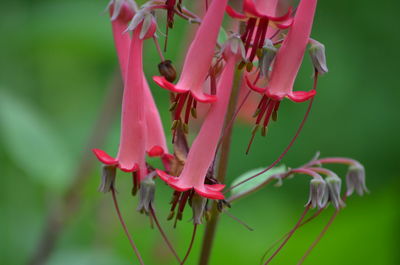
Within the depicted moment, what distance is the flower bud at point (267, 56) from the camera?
44.8 inches

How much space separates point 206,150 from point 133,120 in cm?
16

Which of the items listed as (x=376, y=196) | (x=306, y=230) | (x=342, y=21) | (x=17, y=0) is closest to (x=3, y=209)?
(x=17, y=0)

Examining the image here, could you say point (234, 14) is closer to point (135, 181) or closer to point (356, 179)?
point (135, 181)

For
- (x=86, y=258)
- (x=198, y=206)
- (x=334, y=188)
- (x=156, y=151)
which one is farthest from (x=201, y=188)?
(x=86, y=258)

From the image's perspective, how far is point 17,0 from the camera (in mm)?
3275

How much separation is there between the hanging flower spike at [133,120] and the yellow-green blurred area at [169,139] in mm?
1083

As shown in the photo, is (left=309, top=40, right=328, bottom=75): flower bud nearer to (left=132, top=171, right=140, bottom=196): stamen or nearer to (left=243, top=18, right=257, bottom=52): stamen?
(left=243, top=18, right=257, bottom=52): stamen

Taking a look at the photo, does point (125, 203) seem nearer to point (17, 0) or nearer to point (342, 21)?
point (17, 0)

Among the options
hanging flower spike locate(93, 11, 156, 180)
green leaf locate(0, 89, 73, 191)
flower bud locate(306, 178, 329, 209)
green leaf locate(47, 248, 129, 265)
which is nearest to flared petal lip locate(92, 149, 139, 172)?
hanging flower spike locate(93, 11, 156, 180)

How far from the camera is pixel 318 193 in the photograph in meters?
1.27

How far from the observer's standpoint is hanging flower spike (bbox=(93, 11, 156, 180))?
3.97 feet

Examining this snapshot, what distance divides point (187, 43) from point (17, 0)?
1.24 metres

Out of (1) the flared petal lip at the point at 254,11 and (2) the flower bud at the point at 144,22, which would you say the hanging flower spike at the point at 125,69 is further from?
(1) the flared petal lip at the point at 254,11

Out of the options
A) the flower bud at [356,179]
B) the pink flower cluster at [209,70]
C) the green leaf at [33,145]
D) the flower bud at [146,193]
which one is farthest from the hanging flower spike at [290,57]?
the green leaf at [33,145]
